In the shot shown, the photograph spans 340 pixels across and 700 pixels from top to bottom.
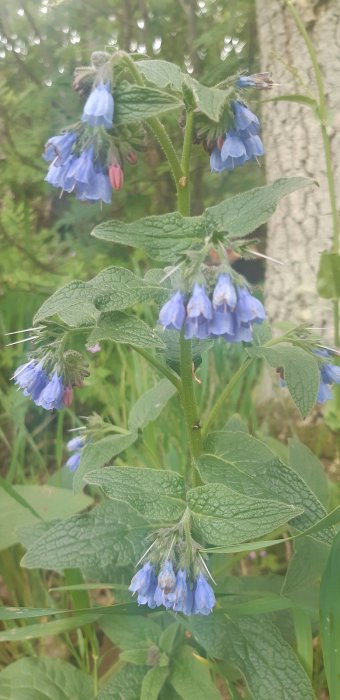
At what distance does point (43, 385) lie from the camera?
1.11 m

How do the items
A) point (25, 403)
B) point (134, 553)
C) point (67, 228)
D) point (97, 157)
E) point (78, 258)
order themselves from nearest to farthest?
point (97, 157), point (134, 553), point (25, 403), point (78, 258), point (67, 228)

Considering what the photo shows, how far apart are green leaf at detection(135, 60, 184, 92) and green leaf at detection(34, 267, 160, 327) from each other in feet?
0.87

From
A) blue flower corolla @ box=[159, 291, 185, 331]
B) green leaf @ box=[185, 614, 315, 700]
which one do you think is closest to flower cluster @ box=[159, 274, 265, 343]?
blue flower corolla @ box=[159, 291, 185, 331]

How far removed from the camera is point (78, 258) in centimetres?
292

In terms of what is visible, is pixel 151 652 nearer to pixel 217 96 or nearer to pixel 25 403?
pixel 217 96

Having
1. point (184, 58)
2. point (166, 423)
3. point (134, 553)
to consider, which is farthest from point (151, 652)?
point (184, 58)

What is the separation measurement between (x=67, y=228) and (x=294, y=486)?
2538mm

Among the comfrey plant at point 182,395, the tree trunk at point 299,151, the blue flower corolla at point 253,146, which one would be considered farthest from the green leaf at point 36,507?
the tree trunk at point 299,151

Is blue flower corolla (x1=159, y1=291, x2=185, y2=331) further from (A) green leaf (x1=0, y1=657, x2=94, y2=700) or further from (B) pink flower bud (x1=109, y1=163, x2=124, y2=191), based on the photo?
(A) green leaf (x1=0, y1=657, x2=94, y2=700)

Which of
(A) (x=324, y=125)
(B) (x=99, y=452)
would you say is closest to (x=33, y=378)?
(B) (x=99, y=452)

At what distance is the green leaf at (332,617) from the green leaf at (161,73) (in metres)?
0.65

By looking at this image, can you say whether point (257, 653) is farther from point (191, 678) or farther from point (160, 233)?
point (160, 233)

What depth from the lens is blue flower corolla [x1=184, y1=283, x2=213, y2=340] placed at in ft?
2.72

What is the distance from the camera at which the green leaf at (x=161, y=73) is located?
35.7 inches
